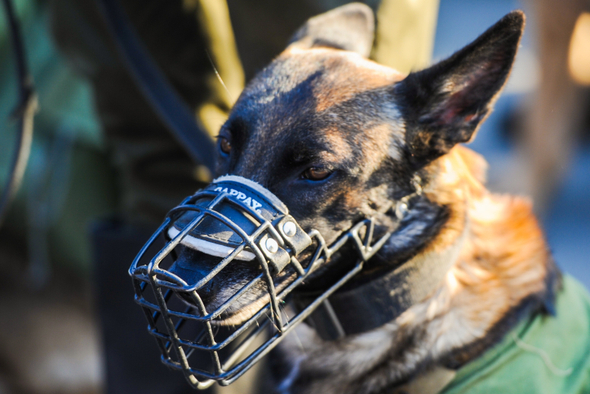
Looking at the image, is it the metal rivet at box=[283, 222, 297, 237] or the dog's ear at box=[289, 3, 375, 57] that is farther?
the dog's ear at box=[289, 3, 375, 57]

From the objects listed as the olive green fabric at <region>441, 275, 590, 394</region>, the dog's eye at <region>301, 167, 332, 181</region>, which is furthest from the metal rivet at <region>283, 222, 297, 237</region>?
the olive green fabric at <region>441, 275, 590, 394</region>

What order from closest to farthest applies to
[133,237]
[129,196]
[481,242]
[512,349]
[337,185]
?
[337,185], [512,349], [481,242], [133,237], [129,196]

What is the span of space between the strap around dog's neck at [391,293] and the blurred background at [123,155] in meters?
0.56

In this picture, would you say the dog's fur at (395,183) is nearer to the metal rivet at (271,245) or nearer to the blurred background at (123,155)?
the metal rivet at (271,245)

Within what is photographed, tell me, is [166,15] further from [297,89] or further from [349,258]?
[349,258]

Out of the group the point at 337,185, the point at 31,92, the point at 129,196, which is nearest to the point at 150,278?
the point at 337,185

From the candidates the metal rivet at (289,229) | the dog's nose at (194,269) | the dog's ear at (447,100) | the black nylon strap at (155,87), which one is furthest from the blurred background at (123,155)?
the dog's nose at (194,269)

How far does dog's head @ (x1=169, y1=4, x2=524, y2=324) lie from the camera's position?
1.26 metres

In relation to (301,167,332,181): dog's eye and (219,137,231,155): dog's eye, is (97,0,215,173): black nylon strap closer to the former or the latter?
(219,137,231,155): dog's eye

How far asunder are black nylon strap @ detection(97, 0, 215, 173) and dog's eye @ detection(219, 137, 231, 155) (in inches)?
12.5

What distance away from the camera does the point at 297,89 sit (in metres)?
1.37

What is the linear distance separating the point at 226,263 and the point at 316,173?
0.35 metres

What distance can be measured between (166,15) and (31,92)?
0.60m

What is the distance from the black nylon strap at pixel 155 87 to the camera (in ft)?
5.69
